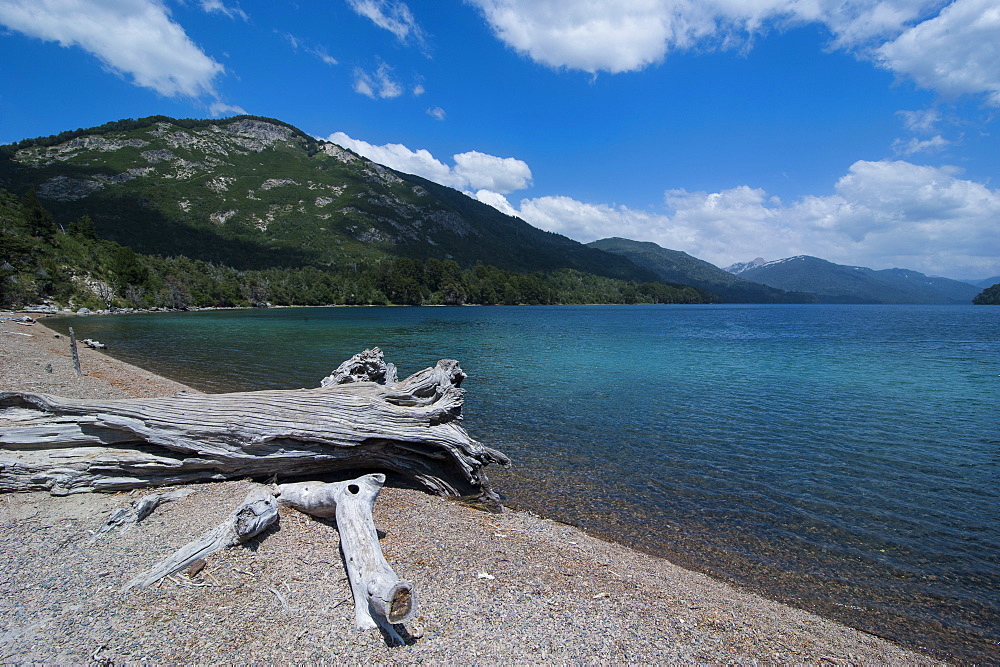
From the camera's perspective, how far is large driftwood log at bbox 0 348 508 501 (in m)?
7.51

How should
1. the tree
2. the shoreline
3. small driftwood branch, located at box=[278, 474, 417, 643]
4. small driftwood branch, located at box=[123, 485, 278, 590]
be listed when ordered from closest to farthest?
1. the shoreline
2. small driftwood branch, located at box=[278, 474, 417, 643]
3. small driftwood branch, located at box=[123, 485, 278, 590]
4. the tree

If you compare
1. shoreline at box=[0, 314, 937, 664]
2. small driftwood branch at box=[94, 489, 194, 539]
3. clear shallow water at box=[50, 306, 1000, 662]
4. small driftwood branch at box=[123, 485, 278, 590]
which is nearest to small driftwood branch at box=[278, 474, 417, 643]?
shoreline at box=[0, 314, 937, 664]

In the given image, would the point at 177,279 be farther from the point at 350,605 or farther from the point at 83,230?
the point at 350,605

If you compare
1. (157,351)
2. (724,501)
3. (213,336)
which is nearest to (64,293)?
(213,336)

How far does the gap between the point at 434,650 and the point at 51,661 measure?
3.34 meters

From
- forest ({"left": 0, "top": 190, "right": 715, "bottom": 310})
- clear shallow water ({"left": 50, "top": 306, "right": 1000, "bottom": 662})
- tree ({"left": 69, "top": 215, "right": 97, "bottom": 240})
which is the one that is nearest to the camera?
clear shallow water ({"left": 50, "top": 306, "right": 1000, "bottom": 662})

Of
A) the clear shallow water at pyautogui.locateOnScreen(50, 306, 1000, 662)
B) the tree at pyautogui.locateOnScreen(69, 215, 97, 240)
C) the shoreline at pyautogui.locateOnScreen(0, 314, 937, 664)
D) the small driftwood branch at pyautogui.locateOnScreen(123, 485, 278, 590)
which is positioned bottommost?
the clear shallow water at pyautogui.locateOnScreen(50, 306, 1000, 662)

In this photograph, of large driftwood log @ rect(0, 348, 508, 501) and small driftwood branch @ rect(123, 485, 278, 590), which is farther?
large driftwood log @ rect(0, 348, 508, 501)

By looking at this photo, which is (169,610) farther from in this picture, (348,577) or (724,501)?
(724,501)

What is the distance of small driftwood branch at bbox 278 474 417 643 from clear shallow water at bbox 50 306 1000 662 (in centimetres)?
440

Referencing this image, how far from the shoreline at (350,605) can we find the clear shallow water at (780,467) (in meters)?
1.24

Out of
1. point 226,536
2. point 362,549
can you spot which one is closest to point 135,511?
point 226,536

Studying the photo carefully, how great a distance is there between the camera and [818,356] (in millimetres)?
36656

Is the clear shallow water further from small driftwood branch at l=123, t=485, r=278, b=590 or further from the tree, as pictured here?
the tree
